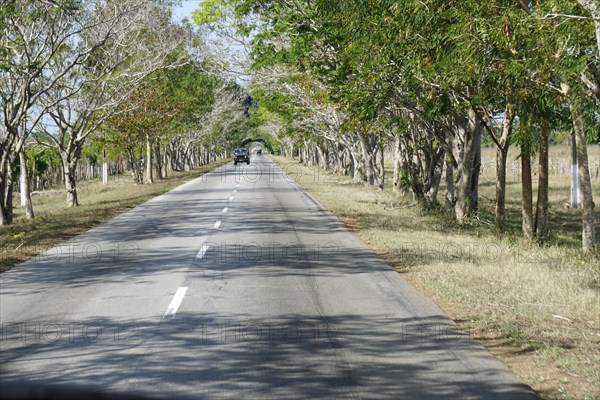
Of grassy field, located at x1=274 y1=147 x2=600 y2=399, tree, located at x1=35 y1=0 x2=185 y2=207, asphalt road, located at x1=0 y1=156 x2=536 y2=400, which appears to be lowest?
grassy field, located at x1=274 y1=147 x2=600 y2=399

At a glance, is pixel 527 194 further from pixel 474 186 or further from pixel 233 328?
pixel 233 328

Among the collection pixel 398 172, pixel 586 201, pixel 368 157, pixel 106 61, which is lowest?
pixel 586 201

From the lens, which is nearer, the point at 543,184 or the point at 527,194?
the point at 543,184

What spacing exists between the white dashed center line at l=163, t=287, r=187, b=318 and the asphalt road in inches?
0.6

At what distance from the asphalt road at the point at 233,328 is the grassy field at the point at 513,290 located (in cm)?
35

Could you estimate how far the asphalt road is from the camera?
5.93m

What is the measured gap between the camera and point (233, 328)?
789 cm

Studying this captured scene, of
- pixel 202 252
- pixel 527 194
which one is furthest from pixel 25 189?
pixel 527 194

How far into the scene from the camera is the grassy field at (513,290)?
259 inches

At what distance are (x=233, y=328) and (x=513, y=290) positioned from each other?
14.3ft

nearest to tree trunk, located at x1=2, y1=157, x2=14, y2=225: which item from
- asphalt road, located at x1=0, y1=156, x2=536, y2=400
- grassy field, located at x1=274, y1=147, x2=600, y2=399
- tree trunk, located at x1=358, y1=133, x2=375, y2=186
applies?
asphalt road, located at x1=0, y1=156, x2=536, y2=400

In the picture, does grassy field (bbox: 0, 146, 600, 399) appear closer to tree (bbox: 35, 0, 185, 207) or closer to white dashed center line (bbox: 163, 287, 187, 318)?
white dashed center line (bbox: 163, 287, 187, 318)

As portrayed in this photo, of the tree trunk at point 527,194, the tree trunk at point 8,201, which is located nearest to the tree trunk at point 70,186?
the tree trunk at point 8,201

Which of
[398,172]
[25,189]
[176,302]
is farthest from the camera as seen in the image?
[398,172]
